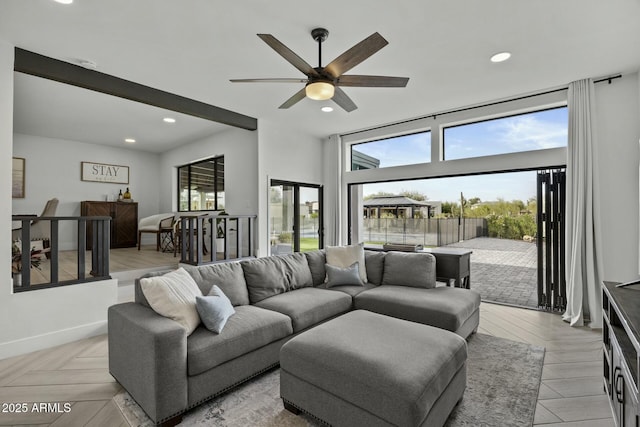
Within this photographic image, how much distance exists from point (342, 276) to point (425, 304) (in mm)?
1036

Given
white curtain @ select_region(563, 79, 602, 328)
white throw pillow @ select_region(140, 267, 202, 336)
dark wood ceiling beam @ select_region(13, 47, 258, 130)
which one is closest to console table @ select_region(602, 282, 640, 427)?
white curtain @ select_region(563, 79, 602, 328)

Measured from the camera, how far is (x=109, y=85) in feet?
11.5

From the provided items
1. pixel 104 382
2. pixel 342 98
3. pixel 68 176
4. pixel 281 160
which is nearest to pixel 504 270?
pixel 342 98

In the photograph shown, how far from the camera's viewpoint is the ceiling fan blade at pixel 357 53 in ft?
6.66

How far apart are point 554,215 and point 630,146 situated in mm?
1053

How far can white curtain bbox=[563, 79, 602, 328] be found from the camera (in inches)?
142

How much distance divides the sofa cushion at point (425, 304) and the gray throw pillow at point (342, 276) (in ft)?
1.06

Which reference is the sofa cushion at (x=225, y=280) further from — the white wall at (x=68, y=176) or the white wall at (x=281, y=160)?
the white wall at (x=68, y=176)

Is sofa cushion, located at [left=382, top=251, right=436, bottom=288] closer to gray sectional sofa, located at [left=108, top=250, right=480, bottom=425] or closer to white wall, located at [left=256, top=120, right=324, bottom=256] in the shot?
gray sectional sofa, located at [left=108, top=250, right=480, bottom=425]

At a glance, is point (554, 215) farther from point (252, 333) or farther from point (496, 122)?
point (252, 333)

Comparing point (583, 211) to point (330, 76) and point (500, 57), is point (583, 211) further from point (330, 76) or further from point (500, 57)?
point (330, 76)

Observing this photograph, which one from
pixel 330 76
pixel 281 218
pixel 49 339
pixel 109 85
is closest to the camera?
pixel 330 76

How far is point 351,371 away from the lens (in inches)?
66.1

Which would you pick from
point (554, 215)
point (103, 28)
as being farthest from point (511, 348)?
point (103, 28)
